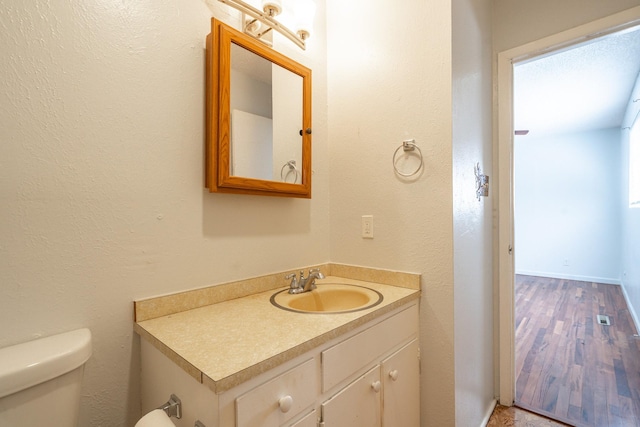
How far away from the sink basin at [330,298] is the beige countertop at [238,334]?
11cm

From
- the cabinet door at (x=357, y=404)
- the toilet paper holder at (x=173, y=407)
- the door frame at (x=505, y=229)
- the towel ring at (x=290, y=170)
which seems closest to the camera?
the toilet paper holder at (x=173, y=407)

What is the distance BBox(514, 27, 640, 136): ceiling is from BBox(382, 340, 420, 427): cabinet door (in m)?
1.84

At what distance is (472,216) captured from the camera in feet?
4.77

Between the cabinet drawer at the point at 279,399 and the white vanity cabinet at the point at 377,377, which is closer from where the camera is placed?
the cabinet drawer at the point at 279,399

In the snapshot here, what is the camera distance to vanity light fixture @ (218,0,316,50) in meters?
1.13

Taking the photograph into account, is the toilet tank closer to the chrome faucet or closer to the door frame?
the chrome faucet

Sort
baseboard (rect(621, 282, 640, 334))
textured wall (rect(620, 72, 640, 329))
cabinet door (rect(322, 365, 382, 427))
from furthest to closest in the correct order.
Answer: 1. textured wall (rect(620, 72, 640, 329))
2. baseboard (rect(621, 282, 640, 334))
3. cabinet door (rect(322, 365, 382, 427))

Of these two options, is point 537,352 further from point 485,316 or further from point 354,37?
point 354,37

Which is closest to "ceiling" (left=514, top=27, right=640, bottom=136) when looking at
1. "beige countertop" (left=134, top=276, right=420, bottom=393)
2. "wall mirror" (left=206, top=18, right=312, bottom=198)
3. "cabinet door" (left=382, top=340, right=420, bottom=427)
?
"wall mirror" (left=206, top=18, right=312, bottom=198)

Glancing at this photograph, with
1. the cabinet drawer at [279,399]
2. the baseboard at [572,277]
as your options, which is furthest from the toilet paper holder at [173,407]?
the baseboard at [572,277]

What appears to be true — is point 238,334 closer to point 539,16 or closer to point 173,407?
point 173,407

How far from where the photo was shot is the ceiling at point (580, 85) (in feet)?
7.56

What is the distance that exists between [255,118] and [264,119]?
52mm

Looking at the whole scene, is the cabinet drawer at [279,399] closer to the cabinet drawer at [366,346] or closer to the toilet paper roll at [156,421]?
the cabinet drawer at [366,346]
